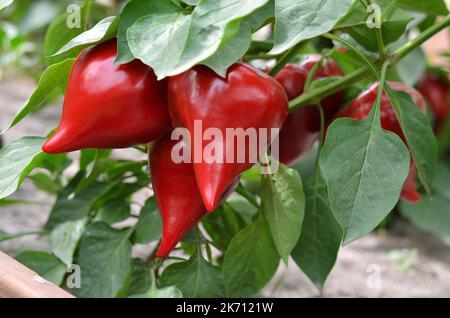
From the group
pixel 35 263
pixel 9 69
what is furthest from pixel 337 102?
pixel 9 69

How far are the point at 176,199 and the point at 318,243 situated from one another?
167 millimetres

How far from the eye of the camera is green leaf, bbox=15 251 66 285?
26.1 inches

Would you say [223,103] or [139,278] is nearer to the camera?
[223,103]

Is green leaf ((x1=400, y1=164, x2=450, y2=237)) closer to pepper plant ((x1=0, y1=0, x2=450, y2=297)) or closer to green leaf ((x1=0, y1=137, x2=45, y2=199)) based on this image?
pepper plant ((x1=0, y1=0, x2=450, y2=297))

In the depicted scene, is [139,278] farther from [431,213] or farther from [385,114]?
[431,213]

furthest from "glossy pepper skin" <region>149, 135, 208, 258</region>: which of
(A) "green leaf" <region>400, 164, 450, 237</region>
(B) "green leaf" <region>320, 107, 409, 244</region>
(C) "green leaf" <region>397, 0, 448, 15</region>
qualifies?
(A) "green leaf" <region>400, 164, 450, 237</region>

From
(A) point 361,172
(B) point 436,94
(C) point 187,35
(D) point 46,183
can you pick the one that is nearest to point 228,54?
(C) point 187,35

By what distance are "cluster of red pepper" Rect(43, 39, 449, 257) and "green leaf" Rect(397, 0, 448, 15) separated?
21 cm

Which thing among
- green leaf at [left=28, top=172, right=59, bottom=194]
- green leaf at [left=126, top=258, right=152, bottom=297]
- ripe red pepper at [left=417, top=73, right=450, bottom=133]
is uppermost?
green leaf at [left=126, top=258, right=152, bottom=297]

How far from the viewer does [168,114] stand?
0.52 meters

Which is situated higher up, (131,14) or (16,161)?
(131,14)

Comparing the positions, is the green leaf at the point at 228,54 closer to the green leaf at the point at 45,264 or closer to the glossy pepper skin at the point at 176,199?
the glossy pepper skin at the point at 176,199

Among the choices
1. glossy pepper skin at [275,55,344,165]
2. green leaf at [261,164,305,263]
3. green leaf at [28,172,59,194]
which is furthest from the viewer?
green leaf at [28,172,59,194]
